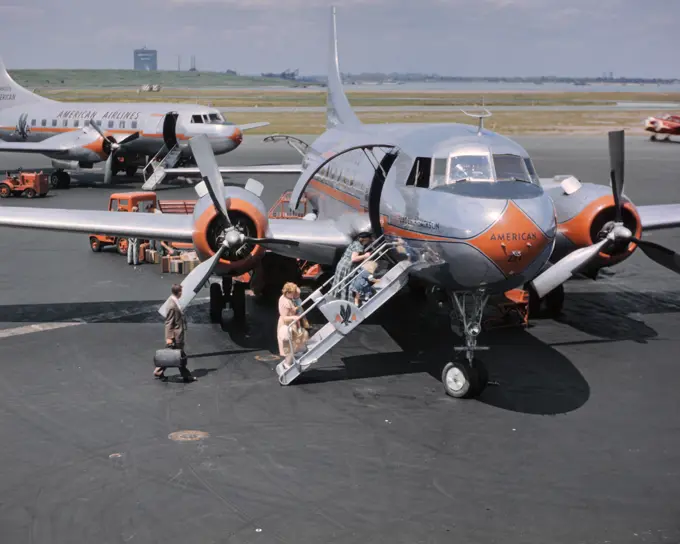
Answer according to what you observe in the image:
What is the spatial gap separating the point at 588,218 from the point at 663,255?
1.78 meters

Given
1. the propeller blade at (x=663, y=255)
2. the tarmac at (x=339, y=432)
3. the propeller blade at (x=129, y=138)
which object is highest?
the propeller blade at (x=129, y=138)

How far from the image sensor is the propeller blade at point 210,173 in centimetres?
1736

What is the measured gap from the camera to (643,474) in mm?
11883

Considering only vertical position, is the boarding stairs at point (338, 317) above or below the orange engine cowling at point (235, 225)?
below

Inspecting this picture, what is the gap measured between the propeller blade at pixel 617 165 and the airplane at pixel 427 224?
0.03 m

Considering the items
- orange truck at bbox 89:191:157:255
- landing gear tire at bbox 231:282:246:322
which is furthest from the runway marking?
orange truck at bbox 89:191:157:255

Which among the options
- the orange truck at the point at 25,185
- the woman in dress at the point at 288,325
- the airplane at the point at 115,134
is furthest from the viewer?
the airplane at the point at 115,134

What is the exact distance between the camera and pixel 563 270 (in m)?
17.3

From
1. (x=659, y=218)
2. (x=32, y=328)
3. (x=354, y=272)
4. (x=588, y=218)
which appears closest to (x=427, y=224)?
(x=354, y=272)

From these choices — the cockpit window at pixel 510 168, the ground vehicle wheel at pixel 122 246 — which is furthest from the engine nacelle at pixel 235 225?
the ground vehicle wheel at pixel 122 246

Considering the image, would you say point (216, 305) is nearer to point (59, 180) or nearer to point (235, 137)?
point (235, 137)

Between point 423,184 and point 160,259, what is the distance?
→ 41.2 ft

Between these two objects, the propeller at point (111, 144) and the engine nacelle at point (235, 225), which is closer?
the engine nacelle at point (235, 225)

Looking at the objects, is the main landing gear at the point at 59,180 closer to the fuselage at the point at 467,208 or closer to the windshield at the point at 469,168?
the fuselage at the point at 467,208
